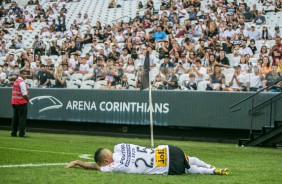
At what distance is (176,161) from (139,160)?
0.63 m

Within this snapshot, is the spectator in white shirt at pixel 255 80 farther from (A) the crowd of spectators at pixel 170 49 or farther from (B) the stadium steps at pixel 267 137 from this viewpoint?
(B) the stadium steps at pixel 267 137

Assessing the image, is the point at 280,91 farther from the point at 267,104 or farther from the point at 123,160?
the point at 123,160

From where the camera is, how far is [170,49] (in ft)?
84.0

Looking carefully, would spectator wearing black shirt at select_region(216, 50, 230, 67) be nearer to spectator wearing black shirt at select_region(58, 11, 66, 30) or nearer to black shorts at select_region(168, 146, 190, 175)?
black shorts at select_region(168, 146, 190, 175)

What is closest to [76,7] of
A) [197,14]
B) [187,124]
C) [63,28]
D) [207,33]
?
[63,28]

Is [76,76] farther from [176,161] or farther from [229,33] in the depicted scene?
[176,161]

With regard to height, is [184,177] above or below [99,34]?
below

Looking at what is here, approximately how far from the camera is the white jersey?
1026cm

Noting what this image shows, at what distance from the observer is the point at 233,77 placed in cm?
2108

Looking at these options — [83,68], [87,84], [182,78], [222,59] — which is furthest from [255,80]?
[87,84]

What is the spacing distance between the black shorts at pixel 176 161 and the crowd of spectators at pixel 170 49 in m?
10.2

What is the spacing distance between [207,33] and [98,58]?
4.65 meters

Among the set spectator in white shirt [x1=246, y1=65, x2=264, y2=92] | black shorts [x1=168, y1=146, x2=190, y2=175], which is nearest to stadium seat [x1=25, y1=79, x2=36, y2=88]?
spectator in white shirt [x1=246, y1=65, x2=264, y2=92]

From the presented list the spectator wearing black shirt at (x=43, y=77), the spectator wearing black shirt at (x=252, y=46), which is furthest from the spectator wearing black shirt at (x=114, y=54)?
the spectator wearing black shirt at (x=252, y=46)
